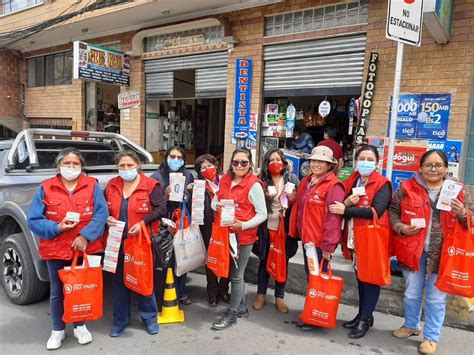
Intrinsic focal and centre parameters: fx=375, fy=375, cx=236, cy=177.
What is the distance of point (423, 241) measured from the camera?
9.87ft

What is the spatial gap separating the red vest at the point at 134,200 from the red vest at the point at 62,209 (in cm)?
19

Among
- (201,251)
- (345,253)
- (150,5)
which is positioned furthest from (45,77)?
(345,253)

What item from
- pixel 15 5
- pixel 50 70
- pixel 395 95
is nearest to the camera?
pixel 395 95

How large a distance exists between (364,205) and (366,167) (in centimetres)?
32

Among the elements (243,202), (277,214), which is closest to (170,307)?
(243,202)

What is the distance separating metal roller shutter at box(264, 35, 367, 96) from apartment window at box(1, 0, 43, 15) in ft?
27.7

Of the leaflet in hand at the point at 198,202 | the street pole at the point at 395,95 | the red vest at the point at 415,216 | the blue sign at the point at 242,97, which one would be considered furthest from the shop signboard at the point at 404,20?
the blue sign at the point at 242,97

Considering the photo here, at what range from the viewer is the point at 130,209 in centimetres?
319

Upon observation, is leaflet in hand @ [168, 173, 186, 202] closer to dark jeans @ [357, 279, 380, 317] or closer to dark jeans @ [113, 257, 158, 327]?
dark jeans @ [113, 257, 158, 327]

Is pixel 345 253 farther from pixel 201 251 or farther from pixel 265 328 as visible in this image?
pixel 201 251

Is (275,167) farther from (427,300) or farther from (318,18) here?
(318,18)

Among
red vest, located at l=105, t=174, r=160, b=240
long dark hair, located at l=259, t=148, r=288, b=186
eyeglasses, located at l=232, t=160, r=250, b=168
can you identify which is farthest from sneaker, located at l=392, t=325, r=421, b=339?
red vest, located at l=105, t=174, r=160, b=240

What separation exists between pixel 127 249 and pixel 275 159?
5.26 feet

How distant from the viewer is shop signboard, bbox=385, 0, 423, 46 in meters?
3.32
